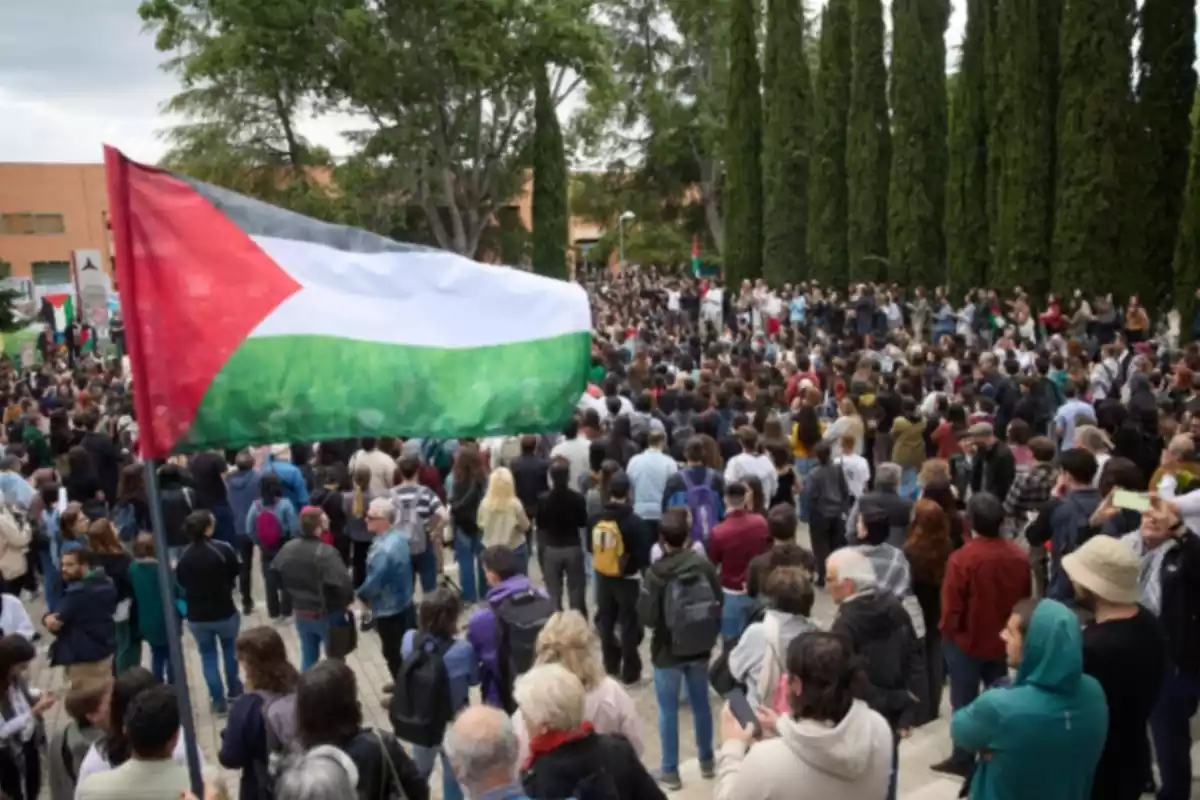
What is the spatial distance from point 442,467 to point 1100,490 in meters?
6.46

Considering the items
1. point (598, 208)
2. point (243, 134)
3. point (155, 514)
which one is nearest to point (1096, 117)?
point (155, 514)

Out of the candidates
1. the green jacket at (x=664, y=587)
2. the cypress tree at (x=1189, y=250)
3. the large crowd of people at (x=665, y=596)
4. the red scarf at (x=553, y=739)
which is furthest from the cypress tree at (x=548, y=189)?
the red scarf at (x=553, y=739)

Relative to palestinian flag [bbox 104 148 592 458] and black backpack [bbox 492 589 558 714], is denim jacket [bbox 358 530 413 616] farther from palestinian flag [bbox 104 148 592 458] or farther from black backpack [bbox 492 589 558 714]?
palestinian flag [bbox 104 148 592 458]

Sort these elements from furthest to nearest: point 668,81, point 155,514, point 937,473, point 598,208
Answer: point 598,208
point 668,81
point 937,473
point 155,514

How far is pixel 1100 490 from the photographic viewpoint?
22.4 feet

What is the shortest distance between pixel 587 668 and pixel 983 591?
2477 millimetres

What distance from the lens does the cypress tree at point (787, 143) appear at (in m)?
34.1

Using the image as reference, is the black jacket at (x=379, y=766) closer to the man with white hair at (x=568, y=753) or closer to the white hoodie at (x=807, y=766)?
the man with white hair at (x=568, y=753)

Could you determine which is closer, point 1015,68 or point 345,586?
point 345,586

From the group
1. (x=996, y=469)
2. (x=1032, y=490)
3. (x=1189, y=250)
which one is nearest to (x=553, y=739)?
(x=1032, y=490)

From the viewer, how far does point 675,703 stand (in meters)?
6.27

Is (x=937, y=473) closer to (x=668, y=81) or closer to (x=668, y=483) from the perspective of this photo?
(x=668, y=483)

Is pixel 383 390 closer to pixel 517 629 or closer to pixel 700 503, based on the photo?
pixel 517 629

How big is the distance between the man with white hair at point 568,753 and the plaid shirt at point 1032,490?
5.12m
